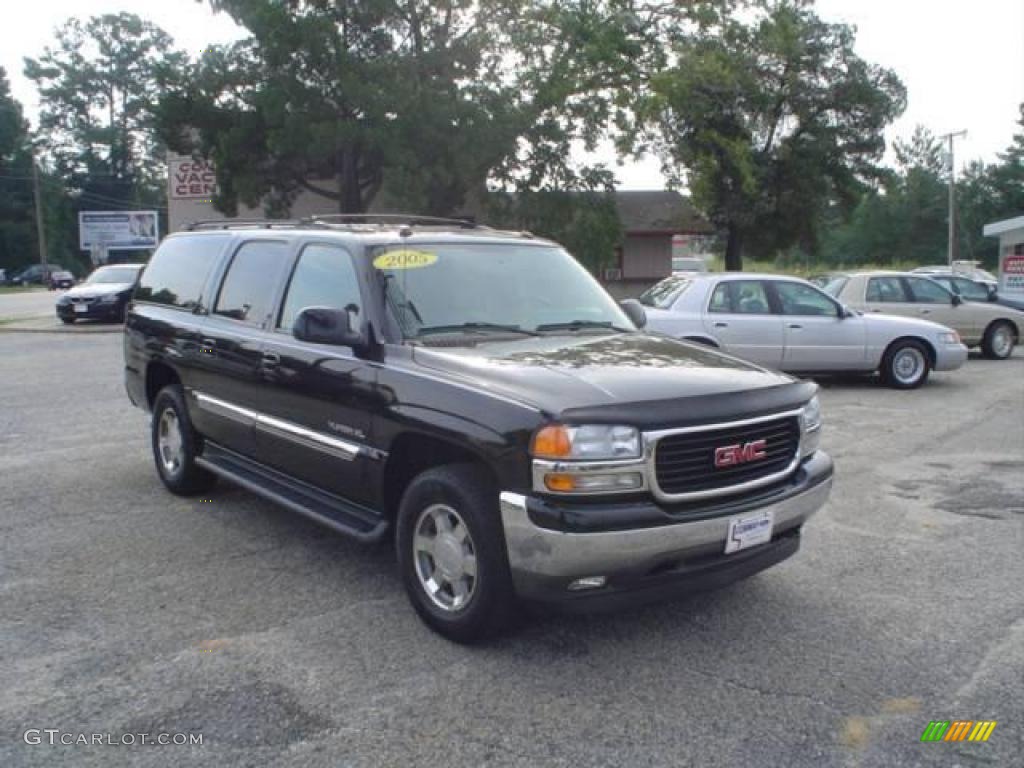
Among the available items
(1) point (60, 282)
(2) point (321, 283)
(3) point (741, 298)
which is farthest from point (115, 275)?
(1) point (60, 282)

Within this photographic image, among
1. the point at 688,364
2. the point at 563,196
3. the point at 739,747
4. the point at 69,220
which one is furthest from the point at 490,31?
the point at 69,220

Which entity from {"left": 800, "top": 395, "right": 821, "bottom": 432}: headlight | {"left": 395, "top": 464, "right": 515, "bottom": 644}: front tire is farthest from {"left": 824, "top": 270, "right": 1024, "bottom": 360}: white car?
{"left": 395, "top": 464, "right": 515, "bottom": 644}: front tire

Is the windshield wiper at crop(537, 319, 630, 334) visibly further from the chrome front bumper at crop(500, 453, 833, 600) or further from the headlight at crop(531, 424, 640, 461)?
the chrome front bumper at crop(500, 453, 833, 600)

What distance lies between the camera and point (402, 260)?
16.1ft

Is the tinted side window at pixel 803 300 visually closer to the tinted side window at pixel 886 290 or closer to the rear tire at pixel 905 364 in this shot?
the rear tire at pixel 905 364

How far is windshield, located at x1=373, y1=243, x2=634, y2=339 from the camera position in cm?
478

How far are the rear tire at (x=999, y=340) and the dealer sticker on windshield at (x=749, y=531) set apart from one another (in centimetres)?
1454

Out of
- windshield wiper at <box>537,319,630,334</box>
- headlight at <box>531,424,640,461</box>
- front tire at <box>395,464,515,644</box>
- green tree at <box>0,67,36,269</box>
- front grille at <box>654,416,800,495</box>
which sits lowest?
front tire at <box>395,464,515,644</box>

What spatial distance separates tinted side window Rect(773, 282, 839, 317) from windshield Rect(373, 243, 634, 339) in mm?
7185

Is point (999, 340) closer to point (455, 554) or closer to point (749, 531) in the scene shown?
point (749, 531)

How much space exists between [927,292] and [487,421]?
13.7 metres

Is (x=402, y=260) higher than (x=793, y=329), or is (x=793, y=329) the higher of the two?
(x=402, y=260)

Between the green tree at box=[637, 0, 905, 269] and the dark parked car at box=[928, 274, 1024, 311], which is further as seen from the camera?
the green tree at box=[637, 0, 905, 269]

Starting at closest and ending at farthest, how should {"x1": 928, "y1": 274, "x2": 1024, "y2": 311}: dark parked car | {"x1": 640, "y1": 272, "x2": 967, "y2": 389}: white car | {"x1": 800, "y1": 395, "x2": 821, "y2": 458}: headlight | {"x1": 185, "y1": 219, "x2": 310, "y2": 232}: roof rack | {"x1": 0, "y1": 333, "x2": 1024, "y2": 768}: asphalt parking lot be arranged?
{"x1": 0, "y1": 333, "x2": 1024, "y2": 768}: asphalt parking lot
{"x1": 800, "y1": 395, "x2": 821, "y2": 458}: headlight
{"x1": 185, "y1": 219, "x2": 310, "y2": 232}: roof rack
{"x1": 640, "y1": 272, "x2": 967, "y2": 389}: white car
{"x1": 928, "y1": 274, "x2": 1024, "y2": 311}: dark parked car
